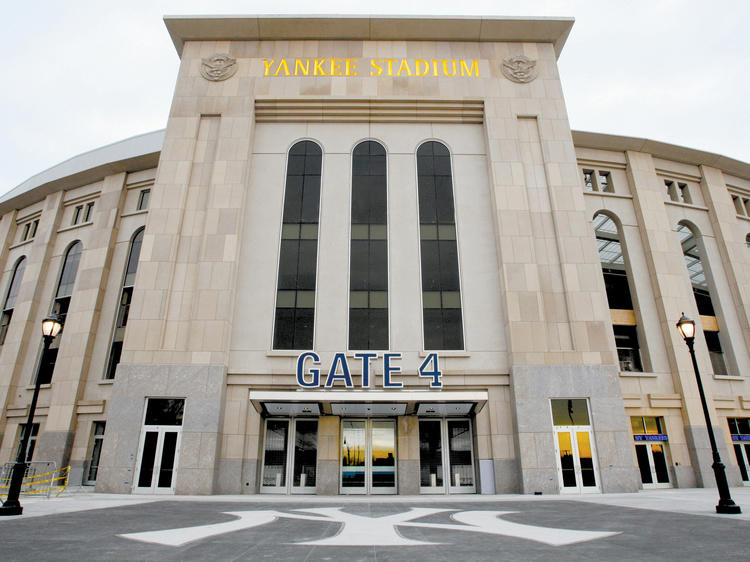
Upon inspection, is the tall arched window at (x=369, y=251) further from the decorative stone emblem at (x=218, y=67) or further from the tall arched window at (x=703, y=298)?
the tall arched window at (x=703, y=298)

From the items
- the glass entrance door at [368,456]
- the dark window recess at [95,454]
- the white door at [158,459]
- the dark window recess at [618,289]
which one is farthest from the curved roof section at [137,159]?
the glass entrance door at [368,456]

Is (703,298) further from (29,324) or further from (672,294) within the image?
(29,324)

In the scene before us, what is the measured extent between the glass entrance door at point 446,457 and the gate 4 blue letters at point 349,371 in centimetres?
233

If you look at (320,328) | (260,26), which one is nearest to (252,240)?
(320,328)

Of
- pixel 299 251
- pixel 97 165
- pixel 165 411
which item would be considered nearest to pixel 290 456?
pixel 165 411

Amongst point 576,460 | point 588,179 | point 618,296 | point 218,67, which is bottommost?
point 576,460

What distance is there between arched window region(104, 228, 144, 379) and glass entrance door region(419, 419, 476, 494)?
17894mm

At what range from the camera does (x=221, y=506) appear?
13.6 m

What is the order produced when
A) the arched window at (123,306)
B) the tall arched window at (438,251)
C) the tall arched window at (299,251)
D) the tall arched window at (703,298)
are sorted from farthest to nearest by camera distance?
the tall arched window at (703,298)
the arched window at (123,306)
the tall arched window at (438,251)
the tall arched window at (299,251)

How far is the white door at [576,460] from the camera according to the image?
1878 centimetres

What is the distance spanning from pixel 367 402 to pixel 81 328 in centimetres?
1907

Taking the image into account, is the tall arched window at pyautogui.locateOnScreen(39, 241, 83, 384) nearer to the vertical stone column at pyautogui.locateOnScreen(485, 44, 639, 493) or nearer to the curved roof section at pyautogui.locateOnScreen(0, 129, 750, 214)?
the curved roof section at pyautogui.locateOnScreen(0, 129, 750, 214)

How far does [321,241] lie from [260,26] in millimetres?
13573

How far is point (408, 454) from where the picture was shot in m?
19.8
